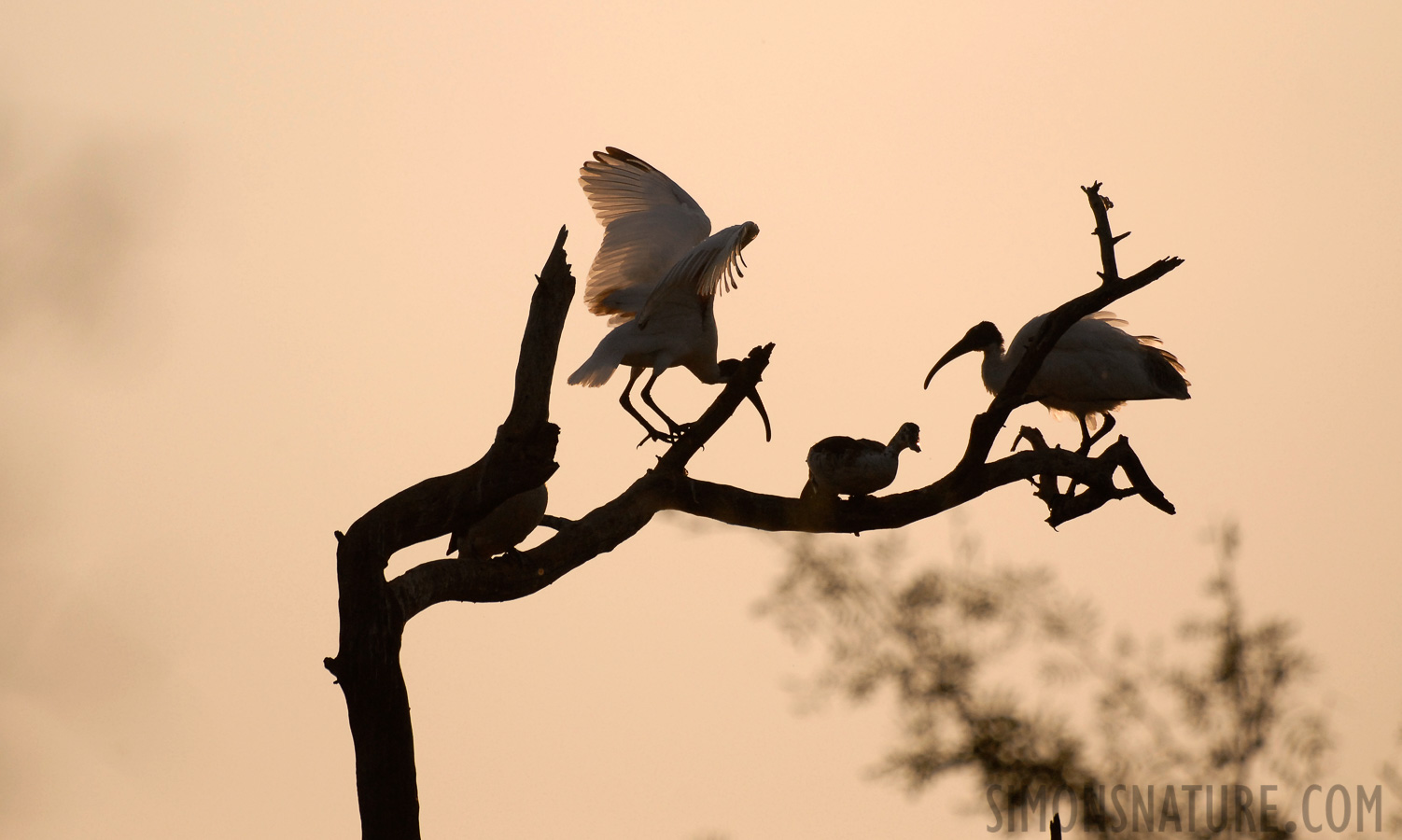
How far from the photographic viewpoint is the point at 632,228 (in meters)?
10.0

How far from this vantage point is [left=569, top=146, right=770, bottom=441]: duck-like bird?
879 centimetres

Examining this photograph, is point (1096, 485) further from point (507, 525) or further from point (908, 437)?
point (507, 525)

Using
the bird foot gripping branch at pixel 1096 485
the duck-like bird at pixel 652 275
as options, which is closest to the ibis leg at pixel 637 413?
the duck-like bird at pixel 652 275

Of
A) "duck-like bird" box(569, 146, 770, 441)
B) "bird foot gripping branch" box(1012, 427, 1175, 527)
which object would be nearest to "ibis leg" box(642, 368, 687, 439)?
"duck-like bird" box(569, 146, 770, 441)

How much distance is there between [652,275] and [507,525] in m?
2.89

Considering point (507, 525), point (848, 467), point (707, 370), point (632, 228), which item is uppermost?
point (632, 228)

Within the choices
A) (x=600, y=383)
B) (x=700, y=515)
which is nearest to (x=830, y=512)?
(x=700, y=515)

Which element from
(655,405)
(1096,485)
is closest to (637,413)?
(655,405)

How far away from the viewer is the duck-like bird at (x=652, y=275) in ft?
28.8

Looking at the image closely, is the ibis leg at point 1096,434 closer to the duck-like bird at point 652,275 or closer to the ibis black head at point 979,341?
the ibis black head at point 979,341

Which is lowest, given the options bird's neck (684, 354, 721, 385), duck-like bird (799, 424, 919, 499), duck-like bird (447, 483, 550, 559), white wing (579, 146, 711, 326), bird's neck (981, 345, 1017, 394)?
duck-like bird (447, 483, 550, 559)

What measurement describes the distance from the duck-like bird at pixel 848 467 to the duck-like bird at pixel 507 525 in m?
1.62

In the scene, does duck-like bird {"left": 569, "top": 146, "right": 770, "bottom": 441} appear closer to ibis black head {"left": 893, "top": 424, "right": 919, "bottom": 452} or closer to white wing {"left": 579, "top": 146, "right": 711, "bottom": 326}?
white wing {"left": 579, "top": 146, "right": 711, "bottom": 326}

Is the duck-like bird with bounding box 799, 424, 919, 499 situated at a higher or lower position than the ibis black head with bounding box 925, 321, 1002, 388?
lower
